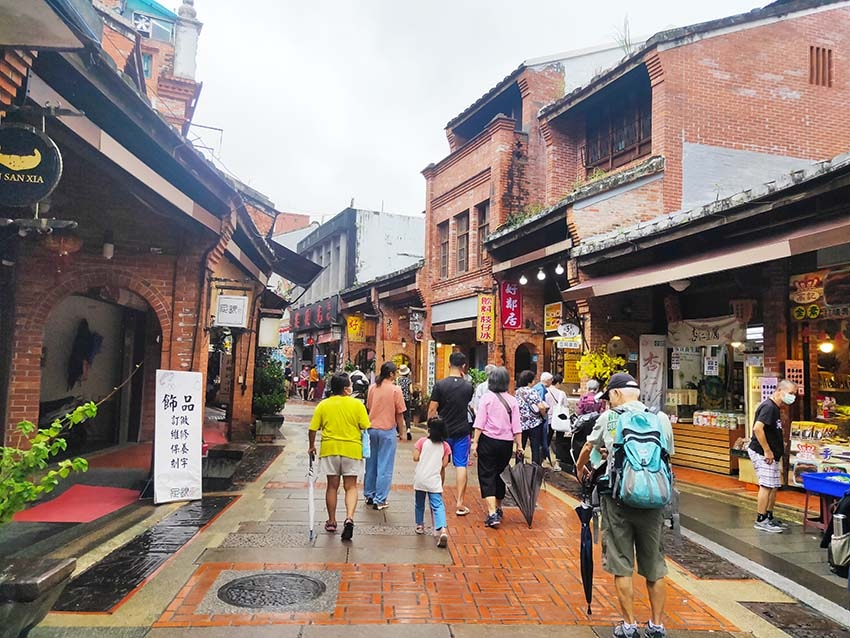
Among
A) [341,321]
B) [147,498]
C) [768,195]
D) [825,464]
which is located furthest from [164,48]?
[825,464]

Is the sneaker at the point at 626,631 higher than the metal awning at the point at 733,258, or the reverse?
the metal awning at the point at 733,258

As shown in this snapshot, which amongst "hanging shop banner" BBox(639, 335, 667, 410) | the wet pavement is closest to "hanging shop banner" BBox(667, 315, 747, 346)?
"hanging shop banner" BBox(639, 335, 667, 410)

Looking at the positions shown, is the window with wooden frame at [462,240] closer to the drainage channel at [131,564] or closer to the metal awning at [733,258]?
the metal awning at [733,258]

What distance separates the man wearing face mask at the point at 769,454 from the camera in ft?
23.3

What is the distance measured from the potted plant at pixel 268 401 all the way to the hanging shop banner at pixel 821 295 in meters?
10.8

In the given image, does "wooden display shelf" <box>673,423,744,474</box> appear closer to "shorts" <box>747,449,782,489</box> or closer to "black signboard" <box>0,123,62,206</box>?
"shorts" <box>747,449,782,489</box>

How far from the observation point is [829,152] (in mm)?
13555

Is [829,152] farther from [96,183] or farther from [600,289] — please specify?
[96,183]

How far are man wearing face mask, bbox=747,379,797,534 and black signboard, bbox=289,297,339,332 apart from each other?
22.6 m

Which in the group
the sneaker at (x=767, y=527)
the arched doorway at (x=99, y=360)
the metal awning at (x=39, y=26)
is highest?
the metal awning at (x=39, y=26)

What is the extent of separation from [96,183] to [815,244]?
8654 mm

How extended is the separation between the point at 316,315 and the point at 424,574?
27508mm

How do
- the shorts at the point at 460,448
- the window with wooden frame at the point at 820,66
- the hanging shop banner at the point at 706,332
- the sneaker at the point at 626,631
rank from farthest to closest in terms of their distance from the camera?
the window with wooden frame at the point at 820,66, the hanging shop banner at the point at 706,332, the shorts at the point at 460,448, the sneaker at the point at 626,631

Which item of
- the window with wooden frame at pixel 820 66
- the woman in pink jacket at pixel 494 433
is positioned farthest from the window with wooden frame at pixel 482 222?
Result: the woman in pink jacket at pixel 494 433
